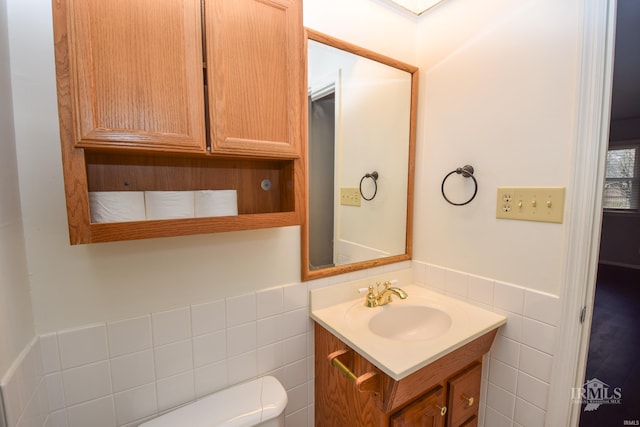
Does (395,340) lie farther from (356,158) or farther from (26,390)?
(26,390)

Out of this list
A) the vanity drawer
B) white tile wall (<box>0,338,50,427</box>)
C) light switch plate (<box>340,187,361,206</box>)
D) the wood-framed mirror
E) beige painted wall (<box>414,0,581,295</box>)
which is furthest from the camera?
light switch plate (<box>340,187,361,206</box>)

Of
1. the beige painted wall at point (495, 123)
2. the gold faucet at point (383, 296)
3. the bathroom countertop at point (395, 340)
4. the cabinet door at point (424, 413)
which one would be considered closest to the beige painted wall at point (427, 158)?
the beige painted wall at point (495, 123)

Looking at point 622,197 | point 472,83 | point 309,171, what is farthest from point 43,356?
point 622,197

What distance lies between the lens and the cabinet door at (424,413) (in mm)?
Answer: 941

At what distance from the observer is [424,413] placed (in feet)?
3.30

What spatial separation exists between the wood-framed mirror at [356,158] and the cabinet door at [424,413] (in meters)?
0.55

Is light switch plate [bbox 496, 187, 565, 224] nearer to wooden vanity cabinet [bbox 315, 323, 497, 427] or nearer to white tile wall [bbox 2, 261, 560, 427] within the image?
white tile wall [bbox 2, 261, 560, 427]

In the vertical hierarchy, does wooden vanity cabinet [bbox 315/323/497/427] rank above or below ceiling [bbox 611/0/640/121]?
below

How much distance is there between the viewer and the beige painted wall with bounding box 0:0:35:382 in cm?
62

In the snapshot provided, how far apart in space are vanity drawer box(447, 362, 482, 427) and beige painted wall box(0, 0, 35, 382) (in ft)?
4.33

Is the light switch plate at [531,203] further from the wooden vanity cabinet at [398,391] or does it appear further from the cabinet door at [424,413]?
the cabinet door at [424,413]

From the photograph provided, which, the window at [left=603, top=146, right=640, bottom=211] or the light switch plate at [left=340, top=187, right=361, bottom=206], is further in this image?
the window at [left=603, top=146, right=640, bottom=211]

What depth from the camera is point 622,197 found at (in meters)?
4.42

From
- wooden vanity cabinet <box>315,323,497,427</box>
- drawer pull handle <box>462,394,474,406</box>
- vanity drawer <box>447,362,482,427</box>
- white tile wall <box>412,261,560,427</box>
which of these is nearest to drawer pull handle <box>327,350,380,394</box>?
wooden vanity cabinet <box>315,323,497,427</box>
